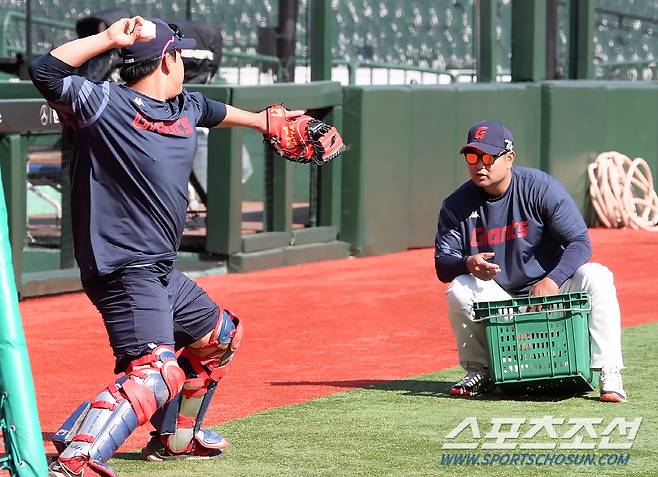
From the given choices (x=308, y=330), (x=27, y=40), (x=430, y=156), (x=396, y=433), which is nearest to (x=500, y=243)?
(x=396, y=433)

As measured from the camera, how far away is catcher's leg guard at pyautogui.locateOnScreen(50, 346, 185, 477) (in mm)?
4751

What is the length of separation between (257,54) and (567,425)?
11373 millimetres

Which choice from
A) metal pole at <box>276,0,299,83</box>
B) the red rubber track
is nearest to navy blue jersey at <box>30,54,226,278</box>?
the red rubber track

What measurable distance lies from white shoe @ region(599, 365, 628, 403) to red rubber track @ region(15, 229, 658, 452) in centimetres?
137

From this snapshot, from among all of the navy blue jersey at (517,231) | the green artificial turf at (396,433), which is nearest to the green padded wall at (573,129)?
the green artificial turf at (396,433)

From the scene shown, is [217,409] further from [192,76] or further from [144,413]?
[192,76]

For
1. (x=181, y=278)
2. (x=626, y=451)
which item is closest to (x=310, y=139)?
(x=181, y=278)

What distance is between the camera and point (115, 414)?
15.9ft

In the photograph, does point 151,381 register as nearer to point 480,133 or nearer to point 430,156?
point 480,133

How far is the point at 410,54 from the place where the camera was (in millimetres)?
20172

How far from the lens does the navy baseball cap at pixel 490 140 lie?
262 inches

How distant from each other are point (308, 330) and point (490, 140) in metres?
3.00

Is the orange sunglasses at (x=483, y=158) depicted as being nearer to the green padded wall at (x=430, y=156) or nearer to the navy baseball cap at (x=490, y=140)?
the navy baseball cap at (x=490, y=140)

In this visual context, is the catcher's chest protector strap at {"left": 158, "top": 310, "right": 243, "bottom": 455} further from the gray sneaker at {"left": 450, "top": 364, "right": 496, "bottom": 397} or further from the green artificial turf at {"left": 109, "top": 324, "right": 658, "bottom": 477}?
the gray sneaker at {"left": 450, "top": 364, "right": 496, "bottom": 397}
